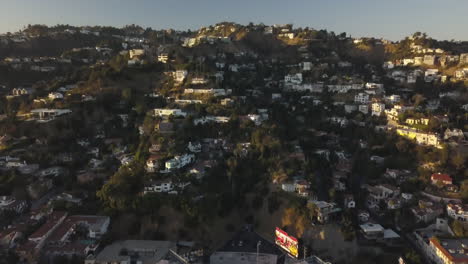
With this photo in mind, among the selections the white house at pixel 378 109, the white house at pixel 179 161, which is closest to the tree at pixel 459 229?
the white house at pixel 378 109

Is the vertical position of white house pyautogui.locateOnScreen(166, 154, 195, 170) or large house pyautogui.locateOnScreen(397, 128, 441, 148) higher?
large house pyautogui.locateOnScreen(397, 128, 441, 148)

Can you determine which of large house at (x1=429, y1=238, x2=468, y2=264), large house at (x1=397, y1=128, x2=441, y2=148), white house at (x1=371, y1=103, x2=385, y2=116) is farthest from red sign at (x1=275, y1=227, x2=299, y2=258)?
white house at (x1=371, y1=103, x2=385, y2=116)

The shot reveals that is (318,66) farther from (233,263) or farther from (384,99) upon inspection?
(233,263)

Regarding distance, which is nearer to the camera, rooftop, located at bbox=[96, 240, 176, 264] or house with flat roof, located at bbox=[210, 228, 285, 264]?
rooftop, located at bbox=[96, 240, 176, 264]

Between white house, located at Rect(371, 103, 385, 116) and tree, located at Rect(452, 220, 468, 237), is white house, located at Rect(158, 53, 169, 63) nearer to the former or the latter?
white house, located at Rect(371, 103, 385, 116)

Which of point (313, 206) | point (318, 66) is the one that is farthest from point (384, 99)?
point (313, 206)

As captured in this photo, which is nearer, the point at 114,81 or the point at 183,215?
the point at 183,215

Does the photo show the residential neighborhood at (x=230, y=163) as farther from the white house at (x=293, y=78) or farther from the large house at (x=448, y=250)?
the white house at (x=293, y=78)

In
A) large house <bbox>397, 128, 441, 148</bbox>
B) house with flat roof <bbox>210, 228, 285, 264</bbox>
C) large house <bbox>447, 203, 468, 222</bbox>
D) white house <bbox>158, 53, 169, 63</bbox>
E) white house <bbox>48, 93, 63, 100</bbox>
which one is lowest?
house with flat roof <bbox>210, 228, 285, 264</bbox>

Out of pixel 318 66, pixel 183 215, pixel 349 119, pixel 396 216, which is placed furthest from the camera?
pixel 318 66
